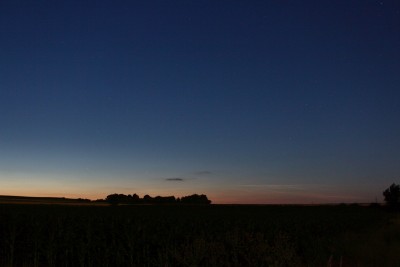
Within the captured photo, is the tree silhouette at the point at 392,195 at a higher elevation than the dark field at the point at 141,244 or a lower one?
higher

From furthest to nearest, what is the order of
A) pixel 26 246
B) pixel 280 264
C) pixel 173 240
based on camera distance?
pixel 26 246 < pixel 173 240 < pixel 280 264

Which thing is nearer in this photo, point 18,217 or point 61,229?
point 61,229

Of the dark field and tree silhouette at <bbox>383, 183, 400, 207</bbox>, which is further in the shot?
tree silhouette at <bbox>383, 183, 400, 207</bbox>

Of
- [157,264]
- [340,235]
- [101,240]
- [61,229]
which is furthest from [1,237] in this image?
[340,235]

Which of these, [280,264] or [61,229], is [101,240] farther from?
[280,264]

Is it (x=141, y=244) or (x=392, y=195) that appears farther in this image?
(x=392, y=195)

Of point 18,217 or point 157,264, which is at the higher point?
point 18,217

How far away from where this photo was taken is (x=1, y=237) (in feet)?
73.9

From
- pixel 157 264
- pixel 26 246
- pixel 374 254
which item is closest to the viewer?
pixel 157 264

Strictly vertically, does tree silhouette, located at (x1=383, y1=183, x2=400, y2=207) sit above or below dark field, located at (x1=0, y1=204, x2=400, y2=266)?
above

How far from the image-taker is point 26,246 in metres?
21.3

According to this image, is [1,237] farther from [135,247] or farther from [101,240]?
[135,247]

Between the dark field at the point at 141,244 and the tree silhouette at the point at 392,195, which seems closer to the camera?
the dark field at the point at 141,244

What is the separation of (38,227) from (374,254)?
15179mm
